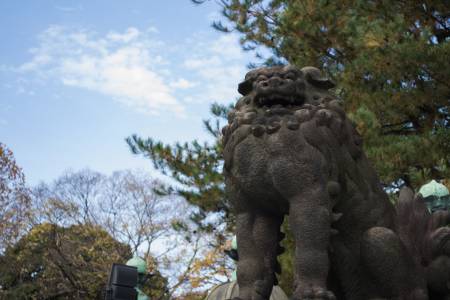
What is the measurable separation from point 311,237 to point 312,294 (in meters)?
0.26

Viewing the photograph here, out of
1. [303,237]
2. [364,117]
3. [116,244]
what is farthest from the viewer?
[116,244]

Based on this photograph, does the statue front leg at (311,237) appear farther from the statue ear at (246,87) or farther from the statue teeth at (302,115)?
the statue ear at (246,87)

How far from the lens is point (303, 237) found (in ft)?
9.29

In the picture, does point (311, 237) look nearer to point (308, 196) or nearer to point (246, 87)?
point (308, 196)

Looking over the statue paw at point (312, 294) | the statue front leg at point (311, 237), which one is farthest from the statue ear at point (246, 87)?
the statue paw at point (312, 294)

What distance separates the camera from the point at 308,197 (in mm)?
2854

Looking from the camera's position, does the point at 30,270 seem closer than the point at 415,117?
No

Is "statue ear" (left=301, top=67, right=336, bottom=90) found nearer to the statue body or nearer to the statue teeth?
the statue body

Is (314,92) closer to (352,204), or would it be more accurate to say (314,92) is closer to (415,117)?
(352,204)

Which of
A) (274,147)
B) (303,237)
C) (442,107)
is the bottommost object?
(303,237)

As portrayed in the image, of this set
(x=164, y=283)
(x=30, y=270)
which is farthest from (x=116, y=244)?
(x=30, y=270)

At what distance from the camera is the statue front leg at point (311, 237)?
9.15ft

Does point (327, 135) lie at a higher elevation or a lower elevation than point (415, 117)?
lower

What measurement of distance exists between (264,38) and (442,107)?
131 inches
